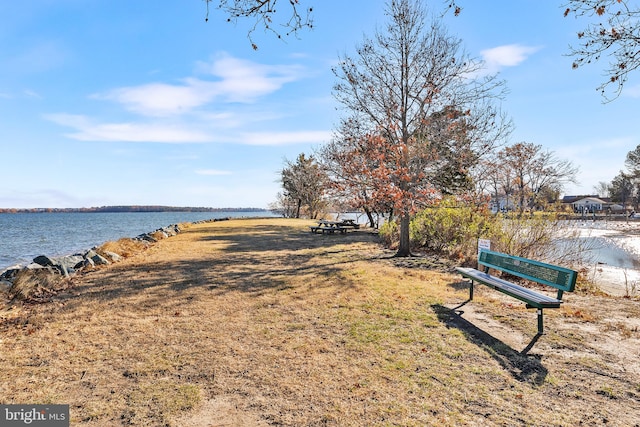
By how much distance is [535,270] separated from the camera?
584 cm

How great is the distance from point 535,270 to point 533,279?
0.51 ft

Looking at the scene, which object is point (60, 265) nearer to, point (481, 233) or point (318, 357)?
point (318, 357)

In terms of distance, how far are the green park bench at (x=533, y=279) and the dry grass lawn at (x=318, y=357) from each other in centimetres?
54

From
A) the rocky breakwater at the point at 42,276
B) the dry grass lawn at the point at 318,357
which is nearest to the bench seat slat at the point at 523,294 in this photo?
the dry grass lawn at the point at 318,357

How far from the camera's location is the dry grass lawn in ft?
10.6

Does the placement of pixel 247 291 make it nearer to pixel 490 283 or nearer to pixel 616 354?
pixel 490 283

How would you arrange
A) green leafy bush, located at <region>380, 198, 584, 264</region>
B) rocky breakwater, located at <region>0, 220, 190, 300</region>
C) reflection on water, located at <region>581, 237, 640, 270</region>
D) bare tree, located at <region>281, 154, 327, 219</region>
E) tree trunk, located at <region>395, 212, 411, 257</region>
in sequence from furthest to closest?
bare tree, located at <region>281, 154, 327, 219</region> → reflection on water, located at <region>581, 237, 640, 270</region> → tree trunk, located at <region>395, 212, 411, 257</region> → green leafy bush, located at <region>380, 198, 584, 264</region> → rocky breakwater, located at <region>0, 220, 190, 300</region>

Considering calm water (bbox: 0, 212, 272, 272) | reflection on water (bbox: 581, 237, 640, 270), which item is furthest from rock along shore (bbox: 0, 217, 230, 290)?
reflection on water (bbox: 581, 237, 640, 270)

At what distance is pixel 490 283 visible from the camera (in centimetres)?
599

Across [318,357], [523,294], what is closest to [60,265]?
[318,357]

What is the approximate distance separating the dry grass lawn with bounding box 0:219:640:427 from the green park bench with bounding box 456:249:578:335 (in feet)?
1.78

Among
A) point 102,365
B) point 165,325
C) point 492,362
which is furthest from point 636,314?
point 102,365

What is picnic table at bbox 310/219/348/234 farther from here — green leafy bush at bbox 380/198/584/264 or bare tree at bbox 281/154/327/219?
bare tree at bbox 281/154/327/219

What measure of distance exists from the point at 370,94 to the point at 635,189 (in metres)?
78.1
